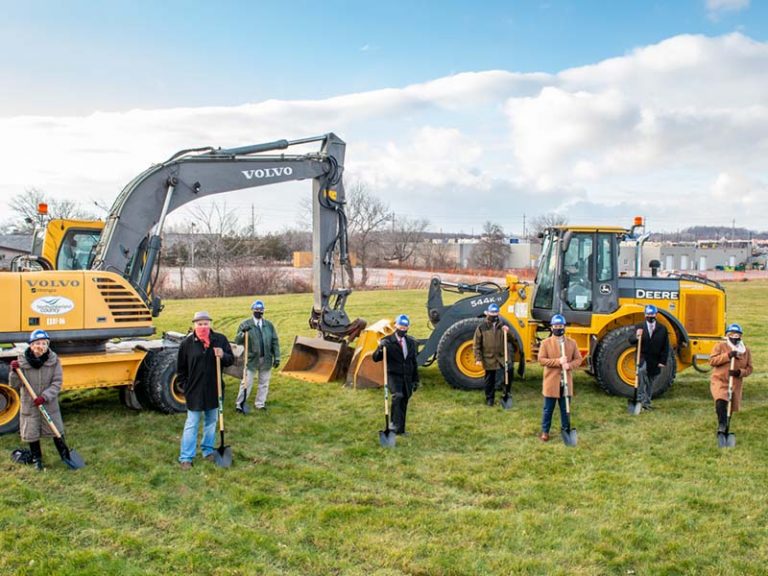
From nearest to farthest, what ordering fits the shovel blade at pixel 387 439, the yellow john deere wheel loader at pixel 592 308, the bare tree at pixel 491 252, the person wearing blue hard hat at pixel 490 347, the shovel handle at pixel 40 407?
the shovel handle at pixel 40 407, the shovel blade at pixel 387 439, the person wearing blue hard hat at pixel 490 347, the yellow john deere wheel loader at pixel 592 308, the bare tree at pixel 491 252

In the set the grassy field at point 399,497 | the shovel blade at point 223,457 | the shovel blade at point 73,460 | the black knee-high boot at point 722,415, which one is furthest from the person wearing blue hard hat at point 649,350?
the shovel blade at point 73,460

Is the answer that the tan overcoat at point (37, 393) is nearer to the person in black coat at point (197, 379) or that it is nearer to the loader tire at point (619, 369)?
the person in black coat at point (197, 379)

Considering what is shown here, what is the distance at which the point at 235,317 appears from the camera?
80.0 ft

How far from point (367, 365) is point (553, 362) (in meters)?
3.90

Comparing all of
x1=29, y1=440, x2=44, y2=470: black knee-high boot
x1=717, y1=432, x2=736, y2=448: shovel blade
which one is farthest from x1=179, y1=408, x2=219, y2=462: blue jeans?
x1=717, y1=432, x2=736, y2=448: shovel blade

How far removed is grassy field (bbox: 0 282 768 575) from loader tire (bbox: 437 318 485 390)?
100 cm

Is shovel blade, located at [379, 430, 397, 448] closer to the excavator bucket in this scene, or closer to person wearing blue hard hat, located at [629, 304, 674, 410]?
the excavator bucket

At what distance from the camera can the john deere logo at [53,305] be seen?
908 centimetres

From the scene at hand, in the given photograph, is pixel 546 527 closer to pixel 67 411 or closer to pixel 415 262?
pixel 67 411

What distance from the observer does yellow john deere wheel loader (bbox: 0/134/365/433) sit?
916 cm

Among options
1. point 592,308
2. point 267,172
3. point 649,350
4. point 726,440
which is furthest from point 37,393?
point 592,308

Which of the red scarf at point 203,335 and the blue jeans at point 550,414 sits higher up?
the red scarf at point 203,335

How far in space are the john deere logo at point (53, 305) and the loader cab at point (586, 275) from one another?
25.1ft

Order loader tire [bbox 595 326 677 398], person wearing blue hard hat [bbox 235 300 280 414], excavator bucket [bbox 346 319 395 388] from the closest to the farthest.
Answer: person wearing blue hard hat [bbox 235 300 280 414] → loader tire [bbox 595 326 677 398] → excavator bucket [bbox 346 319 395 388]
